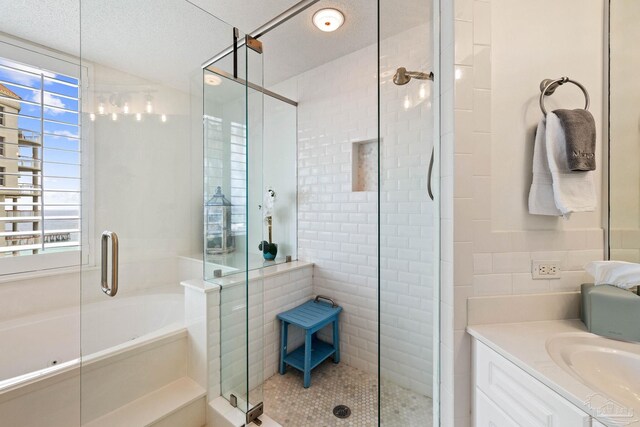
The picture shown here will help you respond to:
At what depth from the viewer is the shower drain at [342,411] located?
5.57 feet

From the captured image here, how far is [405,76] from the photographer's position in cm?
119

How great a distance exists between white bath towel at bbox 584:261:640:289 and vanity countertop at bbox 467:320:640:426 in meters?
0.20

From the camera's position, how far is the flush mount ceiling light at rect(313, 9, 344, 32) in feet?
5.90

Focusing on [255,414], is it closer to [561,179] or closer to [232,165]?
[232,165]

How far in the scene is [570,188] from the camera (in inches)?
39.4

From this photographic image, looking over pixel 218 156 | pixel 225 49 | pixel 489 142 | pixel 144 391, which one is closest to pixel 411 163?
pixel 489 142

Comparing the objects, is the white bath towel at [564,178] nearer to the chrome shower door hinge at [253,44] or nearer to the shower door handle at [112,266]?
the chrome shower door hinge at [253,44]

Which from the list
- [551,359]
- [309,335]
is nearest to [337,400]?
[309,335]

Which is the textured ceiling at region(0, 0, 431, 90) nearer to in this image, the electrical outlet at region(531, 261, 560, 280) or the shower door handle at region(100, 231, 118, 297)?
the shower door handle at region(100, 231, 118, 297)

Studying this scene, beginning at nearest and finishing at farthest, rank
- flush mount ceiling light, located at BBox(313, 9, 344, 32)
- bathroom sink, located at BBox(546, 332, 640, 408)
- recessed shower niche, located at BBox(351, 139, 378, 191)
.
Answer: bathroom sink, located at BBox(546, 332, 640, 408) < flush mount ceiling light, located at BBox(313, 9, 344, 32) < recessed shower niche, located at BBox(351, 139, 378, 191)

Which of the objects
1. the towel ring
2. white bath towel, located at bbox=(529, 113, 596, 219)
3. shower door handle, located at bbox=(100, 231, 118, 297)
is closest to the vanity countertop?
white bath towel, located at bbox=(529, 113, 596, 219)

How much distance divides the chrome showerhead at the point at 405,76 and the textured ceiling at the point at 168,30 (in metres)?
0.93

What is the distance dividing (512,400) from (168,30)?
9.38 ft

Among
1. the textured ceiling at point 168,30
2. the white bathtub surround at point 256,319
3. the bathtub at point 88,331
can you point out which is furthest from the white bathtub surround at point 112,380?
the textured ceiling at point 168,30
